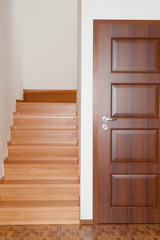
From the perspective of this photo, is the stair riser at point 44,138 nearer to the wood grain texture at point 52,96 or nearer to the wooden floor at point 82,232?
the wood grain texture at point 52,96

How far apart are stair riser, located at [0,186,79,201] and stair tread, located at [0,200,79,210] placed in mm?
70

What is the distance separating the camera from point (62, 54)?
602 centimetres

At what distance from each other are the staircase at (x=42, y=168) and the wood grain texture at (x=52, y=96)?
2.50 feet

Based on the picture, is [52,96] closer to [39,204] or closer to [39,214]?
[39,204]

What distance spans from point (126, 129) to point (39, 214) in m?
1.20

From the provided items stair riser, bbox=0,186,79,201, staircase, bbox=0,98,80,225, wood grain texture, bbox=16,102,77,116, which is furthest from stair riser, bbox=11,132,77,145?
stair riser, bbox=0,186,79,201

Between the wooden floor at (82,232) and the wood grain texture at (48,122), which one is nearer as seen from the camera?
the wooden floor at (82,232)

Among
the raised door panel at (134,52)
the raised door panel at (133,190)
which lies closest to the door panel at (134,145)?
the raised door panel at (133,190)

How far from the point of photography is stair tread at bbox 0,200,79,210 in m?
3.03

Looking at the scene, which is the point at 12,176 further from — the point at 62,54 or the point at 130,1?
the point at 62,54

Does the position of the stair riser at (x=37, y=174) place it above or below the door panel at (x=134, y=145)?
below

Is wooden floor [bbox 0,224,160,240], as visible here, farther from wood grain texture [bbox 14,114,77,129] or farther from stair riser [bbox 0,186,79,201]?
wood grain texture [bbox 14,114,77,129]

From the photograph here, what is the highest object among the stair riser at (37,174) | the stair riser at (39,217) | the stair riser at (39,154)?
the stair riser at (39,154)

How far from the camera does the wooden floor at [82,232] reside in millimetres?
2656
